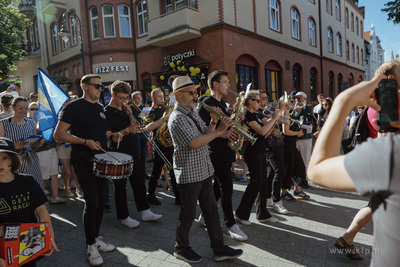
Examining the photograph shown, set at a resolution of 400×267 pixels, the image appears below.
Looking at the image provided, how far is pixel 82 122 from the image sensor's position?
3314mm

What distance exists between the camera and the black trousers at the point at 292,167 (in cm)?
518

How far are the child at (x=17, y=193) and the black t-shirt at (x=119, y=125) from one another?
1.90m

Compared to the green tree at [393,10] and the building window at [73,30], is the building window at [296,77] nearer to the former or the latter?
the green tree at [393,10]

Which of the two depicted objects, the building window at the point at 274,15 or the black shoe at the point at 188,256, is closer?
the black shoe at the point at 188,256

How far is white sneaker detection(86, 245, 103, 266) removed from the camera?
3.18m

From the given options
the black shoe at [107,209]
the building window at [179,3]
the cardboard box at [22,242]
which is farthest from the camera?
the building window at [179,3]

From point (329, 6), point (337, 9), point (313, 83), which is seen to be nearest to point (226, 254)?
point (313, 83)

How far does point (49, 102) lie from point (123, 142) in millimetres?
1222

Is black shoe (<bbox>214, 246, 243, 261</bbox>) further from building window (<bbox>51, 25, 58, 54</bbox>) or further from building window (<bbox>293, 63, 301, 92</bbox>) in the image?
building window (<bbox>51, 25, 58, 54</bbox>)

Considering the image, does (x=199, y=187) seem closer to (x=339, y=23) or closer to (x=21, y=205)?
(x=21, y=205)

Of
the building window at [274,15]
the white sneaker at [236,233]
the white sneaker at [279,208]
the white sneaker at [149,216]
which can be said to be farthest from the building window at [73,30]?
the white sneaker at [236,233]

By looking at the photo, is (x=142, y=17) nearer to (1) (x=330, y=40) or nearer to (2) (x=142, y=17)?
(2) (x=142, y=17)

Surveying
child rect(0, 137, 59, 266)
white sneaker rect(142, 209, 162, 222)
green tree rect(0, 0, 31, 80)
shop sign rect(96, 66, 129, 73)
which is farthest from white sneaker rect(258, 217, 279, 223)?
green tree rect(0, 0, 31, 80)

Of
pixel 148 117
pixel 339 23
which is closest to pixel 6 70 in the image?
pixel 148 117
